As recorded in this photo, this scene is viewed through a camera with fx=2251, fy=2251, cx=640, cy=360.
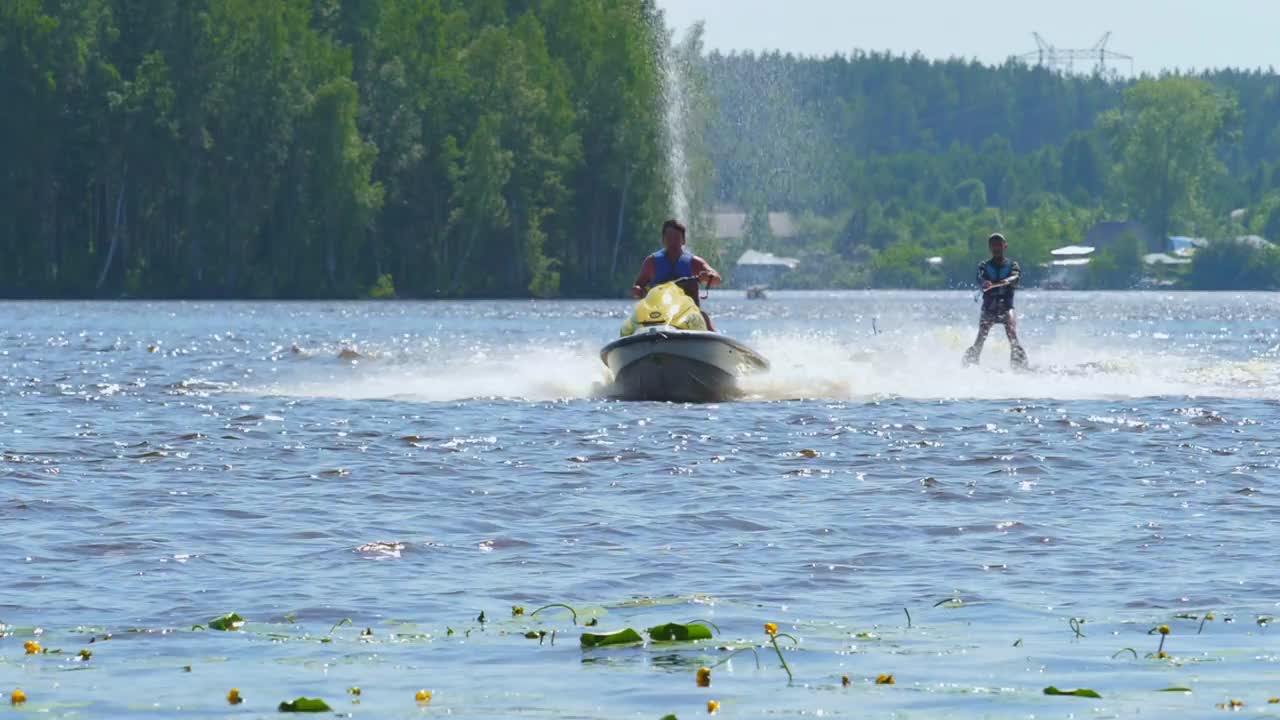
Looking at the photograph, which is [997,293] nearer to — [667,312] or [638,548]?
[667,312]

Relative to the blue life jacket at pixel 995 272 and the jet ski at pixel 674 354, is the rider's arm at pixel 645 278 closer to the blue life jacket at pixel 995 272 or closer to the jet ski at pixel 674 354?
the jet ski at pixel 674 354

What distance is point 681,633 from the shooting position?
31.9 ft

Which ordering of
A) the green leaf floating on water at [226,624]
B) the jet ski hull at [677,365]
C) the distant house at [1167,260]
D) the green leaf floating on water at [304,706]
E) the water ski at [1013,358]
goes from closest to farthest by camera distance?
the green leaf floating on water at [304,706]
the green leaf floating on water at [226,624]
the jet ski hull at [677,365]
the water ski at [1013,358]
the distant house at [1167,260]

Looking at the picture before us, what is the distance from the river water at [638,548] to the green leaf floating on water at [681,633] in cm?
5

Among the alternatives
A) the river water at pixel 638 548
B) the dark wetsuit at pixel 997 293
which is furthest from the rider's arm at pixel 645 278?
the dark wetsuit at pixel 997 293

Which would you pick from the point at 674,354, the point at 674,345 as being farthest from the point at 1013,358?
the point at 674,345

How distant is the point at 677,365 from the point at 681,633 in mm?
15192

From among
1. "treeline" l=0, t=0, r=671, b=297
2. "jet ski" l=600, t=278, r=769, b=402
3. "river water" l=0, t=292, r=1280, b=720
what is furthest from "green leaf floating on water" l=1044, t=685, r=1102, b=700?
"treeline" l=0, t=0, r=671, b=297

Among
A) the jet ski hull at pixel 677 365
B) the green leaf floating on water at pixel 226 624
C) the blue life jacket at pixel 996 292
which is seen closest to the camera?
the green leaf floating on water at pixel 226 624

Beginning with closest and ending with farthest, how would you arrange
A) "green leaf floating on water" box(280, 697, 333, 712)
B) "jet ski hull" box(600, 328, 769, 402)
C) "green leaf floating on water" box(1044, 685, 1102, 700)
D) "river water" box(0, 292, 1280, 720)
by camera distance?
"green leaf floating on water" box(280, 697, 333, 712) → "green leaf floating on water" box(1044, 685, 1102, 700) → "river water" box(0, 292, 1280, 720) → "jet ski hull" box(600, 328, 769, 402)

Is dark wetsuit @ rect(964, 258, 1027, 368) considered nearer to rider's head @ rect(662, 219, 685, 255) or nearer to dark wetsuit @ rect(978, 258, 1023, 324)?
dark wetsuit @ rect(978, 258, 1023, 324)

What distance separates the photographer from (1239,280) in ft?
646

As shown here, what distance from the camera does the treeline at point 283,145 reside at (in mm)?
91500

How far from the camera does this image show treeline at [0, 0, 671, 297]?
300ft
